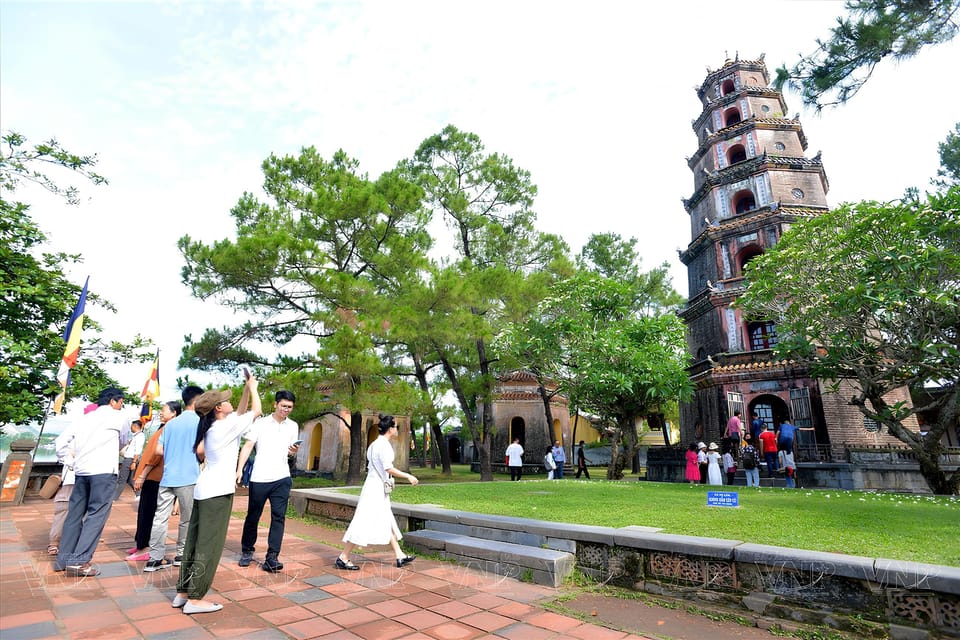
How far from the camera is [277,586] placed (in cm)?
428

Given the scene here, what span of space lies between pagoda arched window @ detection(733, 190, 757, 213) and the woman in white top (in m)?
21.4

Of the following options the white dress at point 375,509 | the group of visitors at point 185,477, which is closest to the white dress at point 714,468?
the white dress at point 375,509

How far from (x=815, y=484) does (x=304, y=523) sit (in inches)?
553

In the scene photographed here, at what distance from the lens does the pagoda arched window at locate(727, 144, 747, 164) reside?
69.1ft

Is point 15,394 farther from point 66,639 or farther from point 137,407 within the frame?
point 66,639

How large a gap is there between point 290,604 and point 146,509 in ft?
9.16

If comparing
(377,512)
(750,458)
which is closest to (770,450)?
(750,458)

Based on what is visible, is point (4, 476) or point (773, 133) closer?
point (4, 476)

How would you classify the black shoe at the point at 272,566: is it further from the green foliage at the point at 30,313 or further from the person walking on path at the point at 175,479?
the green foliage at the point at 30,313

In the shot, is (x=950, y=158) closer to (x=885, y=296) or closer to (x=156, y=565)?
(x=885, y=296)

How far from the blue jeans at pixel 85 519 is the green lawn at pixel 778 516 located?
4137 millimetres

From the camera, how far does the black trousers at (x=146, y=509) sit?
5.36 m

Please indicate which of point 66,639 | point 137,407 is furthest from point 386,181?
point 66,639

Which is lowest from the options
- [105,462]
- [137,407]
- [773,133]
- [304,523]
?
[304,523]
